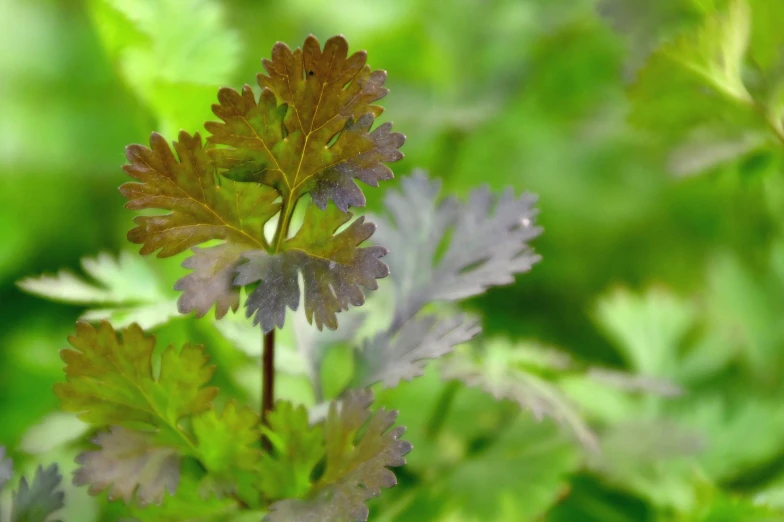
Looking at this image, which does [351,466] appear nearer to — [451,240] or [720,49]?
[451,240]

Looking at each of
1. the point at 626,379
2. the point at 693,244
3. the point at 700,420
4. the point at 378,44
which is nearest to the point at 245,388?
the point at 626,379

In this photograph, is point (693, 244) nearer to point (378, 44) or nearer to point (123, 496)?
point (378, 44)

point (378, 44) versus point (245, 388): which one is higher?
point (378, 44)

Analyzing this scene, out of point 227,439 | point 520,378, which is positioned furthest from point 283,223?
point 520,378

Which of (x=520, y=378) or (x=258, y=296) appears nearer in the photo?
(x=258, y=296)

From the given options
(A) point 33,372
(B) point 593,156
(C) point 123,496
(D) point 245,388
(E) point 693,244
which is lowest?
(C) point 123,496
